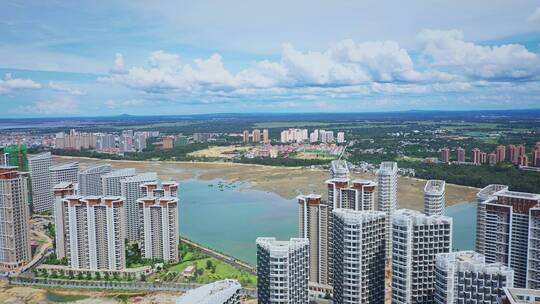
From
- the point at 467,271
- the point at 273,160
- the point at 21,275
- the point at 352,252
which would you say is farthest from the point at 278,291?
the point at 273,160

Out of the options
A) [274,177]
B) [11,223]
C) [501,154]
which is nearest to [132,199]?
[11,223]

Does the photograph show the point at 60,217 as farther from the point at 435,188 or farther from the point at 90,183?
the point at 435,188

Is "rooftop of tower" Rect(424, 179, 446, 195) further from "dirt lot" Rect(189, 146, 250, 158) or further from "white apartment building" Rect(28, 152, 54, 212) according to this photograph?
"dirt lot" Rect(189, 146, 250, 158)

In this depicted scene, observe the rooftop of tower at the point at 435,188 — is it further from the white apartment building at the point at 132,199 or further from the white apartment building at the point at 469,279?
the white apartment building at the point at 132,199

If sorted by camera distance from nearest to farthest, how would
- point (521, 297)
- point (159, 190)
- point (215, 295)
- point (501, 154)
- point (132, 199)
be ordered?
point (521, 297)
point (215, 295)
point (159, 190)
point (132, 199)
point (501, 154)

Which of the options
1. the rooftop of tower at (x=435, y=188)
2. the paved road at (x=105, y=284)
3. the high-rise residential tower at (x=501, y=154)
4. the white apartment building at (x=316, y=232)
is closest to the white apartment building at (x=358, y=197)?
the white apartment building at (x=316, y=232)

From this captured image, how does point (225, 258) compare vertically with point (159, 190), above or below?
below

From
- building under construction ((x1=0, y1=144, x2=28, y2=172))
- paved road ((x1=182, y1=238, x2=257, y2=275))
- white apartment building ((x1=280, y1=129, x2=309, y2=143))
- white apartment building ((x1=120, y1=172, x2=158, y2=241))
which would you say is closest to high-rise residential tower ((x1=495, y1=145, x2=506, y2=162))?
paved road ((x1=182, y1=238, x2=257, y2=275))

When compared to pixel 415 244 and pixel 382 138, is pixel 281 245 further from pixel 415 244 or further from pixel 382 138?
pixel 382 138
